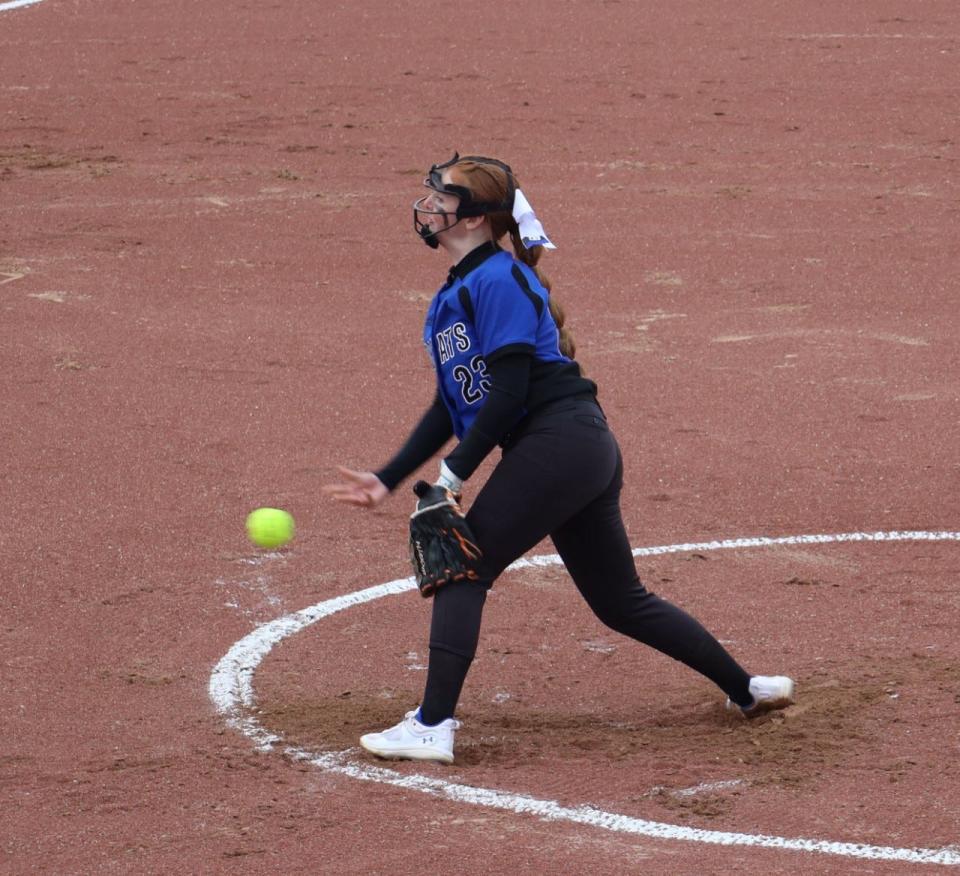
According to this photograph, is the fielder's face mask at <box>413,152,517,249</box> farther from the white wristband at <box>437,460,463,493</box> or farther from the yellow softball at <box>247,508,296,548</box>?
the yellow softball at <box>247,508,296,548</box>

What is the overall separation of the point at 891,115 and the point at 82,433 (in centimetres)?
1036

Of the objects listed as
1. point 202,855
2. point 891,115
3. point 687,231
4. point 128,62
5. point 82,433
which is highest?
point 128,62

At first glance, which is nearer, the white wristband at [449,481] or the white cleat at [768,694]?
the white wristband at [449,481]

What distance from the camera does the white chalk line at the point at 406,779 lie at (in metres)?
4.02

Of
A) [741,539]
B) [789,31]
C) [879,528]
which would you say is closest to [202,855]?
[741,539]

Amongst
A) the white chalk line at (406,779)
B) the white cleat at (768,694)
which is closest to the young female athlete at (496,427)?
the white chalk line at (406,779)

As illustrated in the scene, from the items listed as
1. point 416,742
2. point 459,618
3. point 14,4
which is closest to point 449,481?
point 459,618

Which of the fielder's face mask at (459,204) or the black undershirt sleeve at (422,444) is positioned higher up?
the fielder's face mask at (459,204)

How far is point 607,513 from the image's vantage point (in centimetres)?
471

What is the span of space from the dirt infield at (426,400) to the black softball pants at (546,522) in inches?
15.0

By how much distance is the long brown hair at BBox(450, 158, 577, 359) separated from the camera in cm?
456

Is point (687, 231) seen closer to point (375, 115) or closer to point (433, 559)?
point (375, 115)

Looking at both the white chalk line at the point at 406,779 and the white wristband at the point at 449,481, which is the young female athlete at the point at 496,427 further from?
the white chalk line at the point at 406,779

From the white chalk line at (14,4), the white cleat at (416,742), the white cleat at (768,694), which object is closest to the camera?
the white cleat at (416,742)
